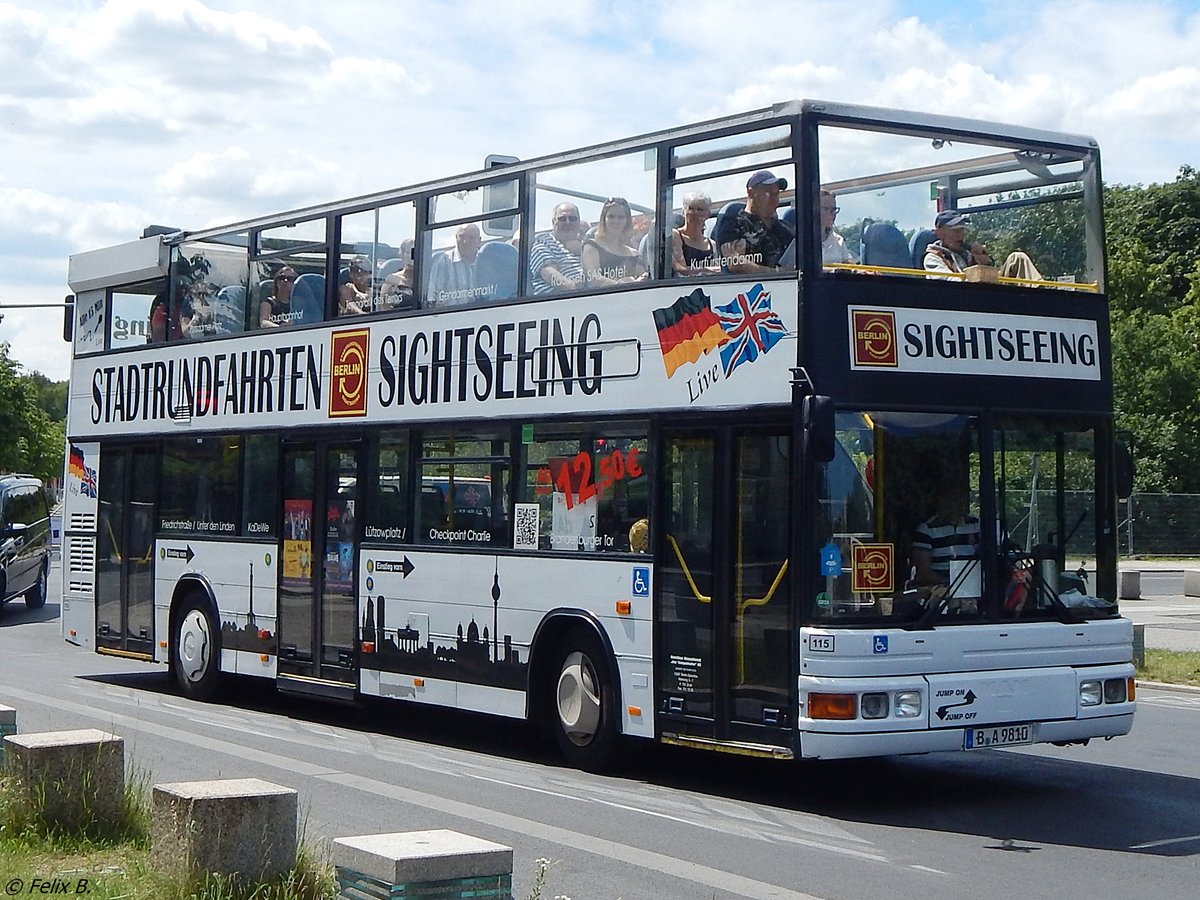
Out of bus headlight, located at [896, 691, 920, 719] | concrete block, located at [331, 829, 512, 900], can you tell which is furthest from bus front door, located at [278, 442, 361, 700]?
concrete block, located at [331, 829, 512, 900]

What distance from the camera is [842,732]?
10320 millimetres

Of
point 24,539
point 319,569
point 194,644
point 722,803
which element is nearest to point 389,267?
point 319,569

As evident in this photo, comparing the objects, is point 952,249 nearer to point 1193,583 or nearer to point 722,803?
point 722,803

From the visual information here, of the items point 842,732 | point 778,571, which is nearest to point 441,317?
point 778,571

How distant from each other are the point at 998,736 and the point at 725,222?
3.68 meters

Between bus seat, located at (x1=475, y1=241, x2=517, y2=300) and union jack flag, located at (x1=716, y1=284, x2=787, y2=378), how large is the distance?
2.43m

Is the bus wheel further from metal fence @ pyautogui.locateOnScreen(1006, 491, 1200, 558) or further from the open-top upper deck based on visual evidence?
metal fence @ pyautogui.locateOnScreen(1006, 491, 1200, 558)

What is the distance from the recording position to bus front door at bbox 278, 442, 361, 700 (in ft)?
49.5

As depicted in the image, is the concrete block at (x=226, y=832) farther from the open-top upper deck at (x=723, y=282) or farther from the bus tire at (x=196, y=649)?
the bus tire at (x=196, y=649)

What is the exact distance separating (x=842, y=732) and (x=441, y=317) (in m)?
5.35

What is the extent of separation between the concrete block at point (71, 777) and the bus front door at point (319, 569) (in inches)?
244

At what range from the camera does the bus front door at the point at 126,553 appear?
59.5ft

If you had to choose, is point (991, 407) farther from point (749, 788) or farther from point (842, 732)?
point (749, 788)

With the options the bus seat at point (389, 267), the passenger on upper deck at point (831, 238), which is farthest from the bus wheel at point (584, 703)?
the bus seat at point (389, 267)
